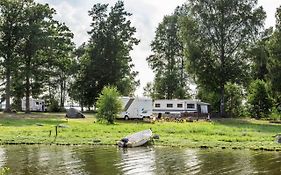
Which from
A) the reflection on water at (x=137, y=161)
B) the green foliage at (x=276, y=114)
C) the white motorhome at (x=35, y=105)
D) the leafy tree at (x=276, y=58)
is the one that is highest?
the leafy tree at (x=276, y=58)

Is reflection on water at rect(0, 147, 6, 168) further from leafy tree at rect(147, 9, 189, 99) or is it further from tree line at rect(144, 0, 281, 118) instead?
leafy tree at rect(147, 9, 189, 99)

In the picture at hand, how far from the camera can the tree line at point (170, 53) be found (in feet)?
185

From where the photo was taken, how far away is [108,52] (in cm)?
7288

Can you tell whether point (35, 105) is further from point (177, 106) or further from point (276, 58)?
point (276, 58)

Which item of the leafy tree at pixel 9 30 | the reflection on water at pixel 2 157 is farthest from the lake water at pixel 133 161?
the leafy tree at pixel 9 30

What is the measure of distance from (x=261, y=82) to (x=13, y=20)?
37591mm

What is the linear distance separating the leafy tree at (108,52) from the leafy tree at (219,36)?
1803 centimetres

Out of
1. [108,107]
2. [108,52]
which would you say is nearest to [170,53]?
[108,52]

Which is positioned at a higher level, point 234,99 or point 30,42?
point 30,42

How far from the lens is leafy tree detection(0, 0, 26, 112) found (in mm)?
61719

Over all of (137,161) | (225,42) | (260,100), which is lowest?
(137,161)

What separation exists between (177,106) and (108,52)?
61.3 ft

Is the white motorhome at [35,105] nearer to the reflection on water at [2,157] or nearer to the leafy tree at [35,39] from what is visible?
the leafy tree at [35,39]

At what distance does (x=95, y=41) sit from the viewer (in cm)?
7331
